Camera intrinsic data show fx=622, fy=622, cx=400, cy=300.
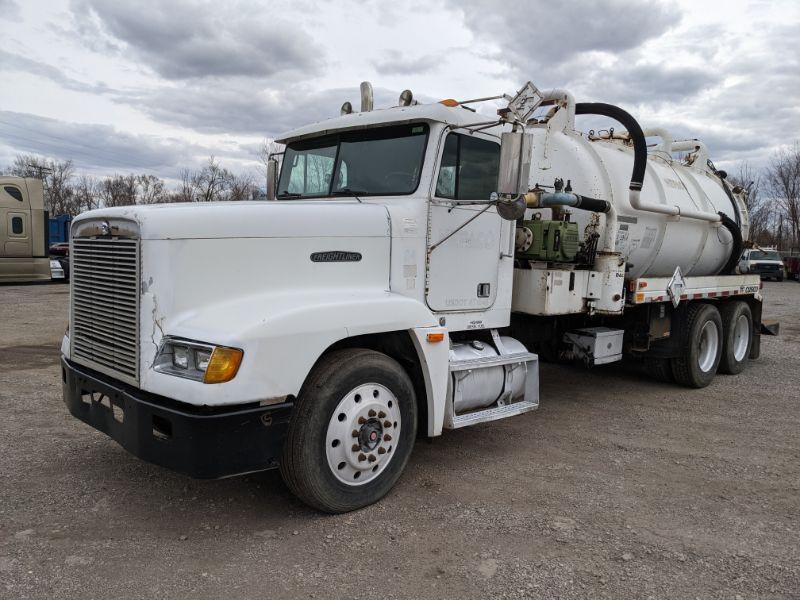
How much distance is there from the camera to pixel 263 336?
11.1 ft

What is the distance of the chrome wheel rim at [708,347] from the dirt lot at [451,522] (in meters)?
2.24

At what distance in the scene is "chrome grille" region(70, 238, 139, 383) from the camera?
3.62 metres

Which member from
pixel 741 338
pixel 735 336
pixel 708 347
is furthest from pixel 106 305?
pixel 741 338

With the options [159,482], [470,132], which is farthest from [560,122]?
[159,482]

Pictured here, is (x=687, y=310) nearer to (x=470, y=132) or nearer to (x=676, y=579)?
(x=470, y=132)

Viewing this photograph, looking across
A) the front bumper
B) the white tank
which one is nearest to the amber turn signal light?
the front bumper

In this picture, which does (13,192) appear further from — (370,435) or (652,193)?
(370,435)

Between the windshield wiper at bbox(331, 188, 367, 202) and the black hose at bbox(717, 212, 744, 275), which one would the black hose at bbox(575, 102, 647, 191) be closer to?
the black hose at bbox(717, 212, 744, 275)

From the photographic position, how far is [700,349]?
326 inches

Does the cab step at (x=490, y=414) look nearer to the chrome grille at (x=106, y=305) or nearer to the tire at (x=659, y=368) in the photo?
the chrome grille at (x=106, y=305)

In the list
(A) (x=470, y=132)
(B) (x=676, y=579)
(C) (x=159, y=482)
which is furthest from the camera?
(A) (x=470, y=132)

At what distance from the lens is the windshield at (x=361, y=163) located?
15.4ft

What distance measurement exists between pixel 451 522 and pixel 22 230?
1933 cm

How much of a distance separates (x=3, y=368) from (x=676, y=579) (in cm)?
799
